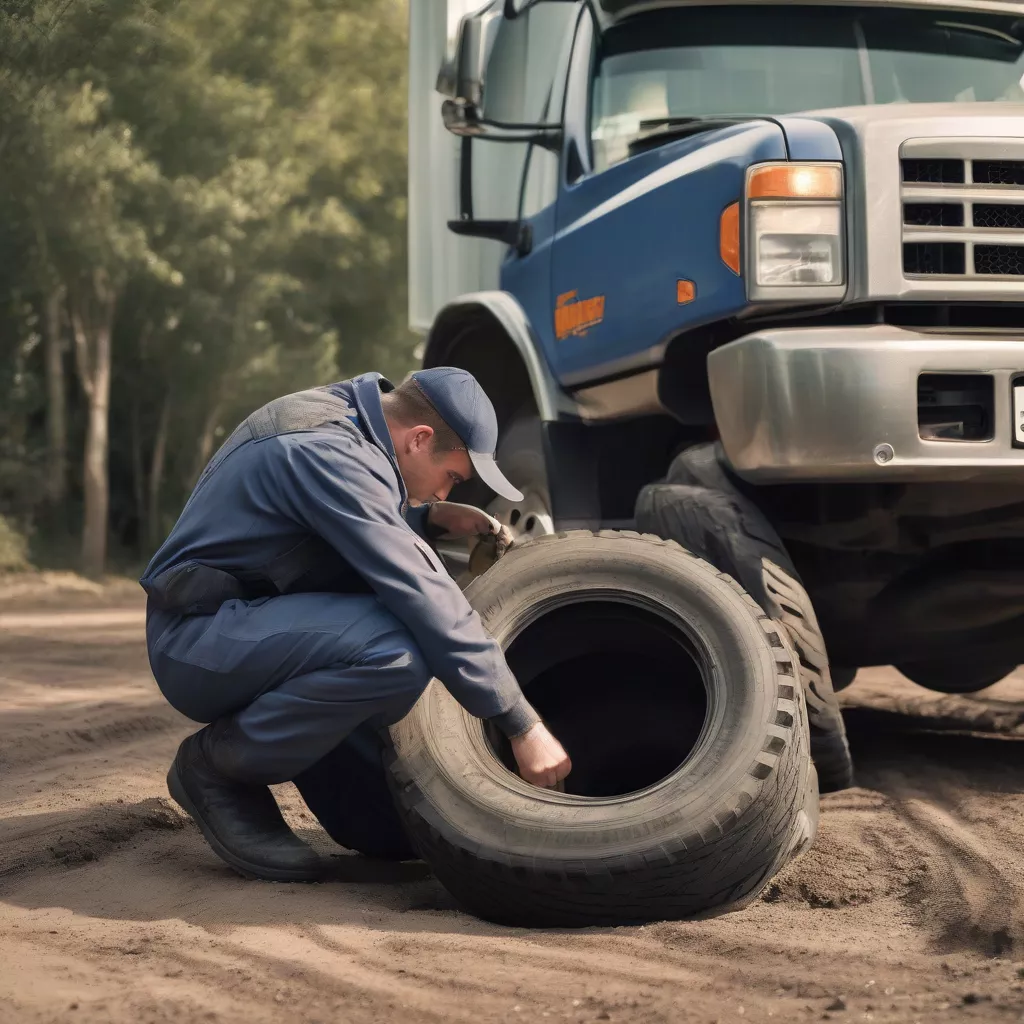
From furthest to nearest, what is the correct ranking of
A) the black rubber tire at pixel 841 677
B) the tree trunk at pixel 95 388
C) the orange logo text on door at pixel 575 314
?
1. the tree trunk at pixel 95 388
2. the black rubber tire at pixel 841 677
3. the orange logo text on door at pixel 575 314

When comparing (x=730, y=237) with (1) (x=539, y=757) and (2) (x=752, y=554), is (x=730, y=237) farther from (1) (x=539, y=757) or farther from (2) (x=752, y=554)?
(1) (x=539, y=757)

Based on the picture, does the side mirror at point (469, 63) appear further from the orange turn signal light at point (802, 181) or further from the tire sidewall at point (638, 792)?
the tire sidewall at point (638, 792)

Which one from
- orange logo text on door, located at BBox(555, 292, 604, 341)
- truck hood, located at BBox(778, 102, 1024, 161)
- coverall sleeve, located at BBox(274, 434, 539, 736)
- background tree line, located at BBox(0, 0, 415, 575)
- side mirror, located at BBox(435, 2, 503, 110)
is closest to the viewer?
coverall sleeve, located at BBox(274, 434, 539, 736)

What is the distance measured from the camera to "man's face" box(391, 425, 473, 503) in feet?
13.3

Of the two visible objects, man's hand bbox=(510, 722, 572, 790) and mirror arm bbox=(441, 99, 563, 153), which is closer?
man's hand bbox=(510, 722, 572, 790)

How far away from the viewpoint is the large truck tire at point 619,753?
3.57 metres

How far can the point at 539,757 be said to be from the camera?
12.5 ft

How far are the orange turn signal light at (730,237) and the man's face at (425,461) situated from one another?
3.65 feet

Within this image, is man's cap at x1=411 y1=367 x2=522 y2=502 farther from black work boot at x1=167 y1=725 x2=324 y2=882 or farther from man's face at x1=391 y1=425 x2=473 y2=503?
black work boot at x1=167 y1=725 x2=324 y2=882

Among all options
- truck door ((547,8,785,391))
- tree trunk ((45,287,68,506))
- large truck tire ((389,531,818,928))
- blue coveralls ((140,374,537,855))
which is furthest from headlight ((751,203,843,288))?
tree trunk ((45,287,68,506))

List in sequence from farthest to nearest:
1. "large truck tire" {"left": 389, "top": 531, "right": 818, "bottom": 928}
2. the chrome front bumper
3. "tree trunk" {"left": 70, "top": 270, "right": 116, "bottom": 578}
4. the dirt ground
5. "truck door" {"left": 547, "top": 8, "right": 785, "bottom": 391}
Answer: "tree trunk" {"left": 70, "top": 270, "right": 116, "bottom": 578} → "truck door" {"left": 547, "top": 8, "right": 785, "bottom": 391} → the chrome front bumper → "large truck tire" {"left": 389, "top": 531, "right": 818, "bottom": 928} → the dirt ground

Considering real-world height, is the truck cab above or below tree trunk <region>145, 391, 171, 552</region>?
above

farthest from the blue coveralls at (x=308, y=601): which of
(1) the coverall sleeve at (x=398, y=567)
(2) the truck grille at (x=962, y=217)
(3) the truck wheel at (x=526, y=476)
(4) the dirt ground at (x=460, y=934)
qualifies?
(3) the truck wheel at (x=526, y=476)

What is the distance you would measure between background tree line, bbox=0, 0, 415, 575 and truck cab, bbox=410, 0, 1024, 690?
9642 mm
